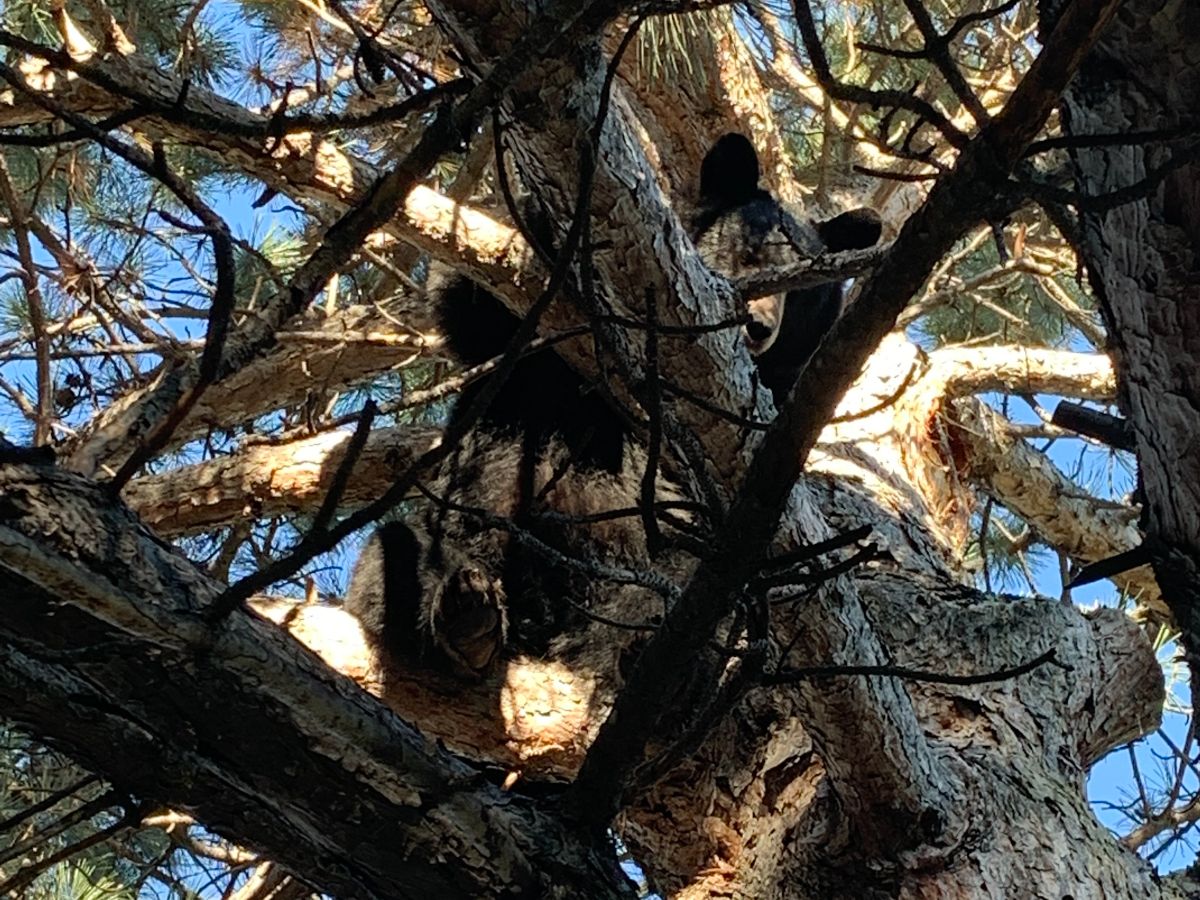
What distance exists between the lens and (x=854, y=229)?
3.73 m

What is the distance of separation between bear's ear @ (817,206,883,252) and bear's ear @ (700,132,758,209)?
27 cm

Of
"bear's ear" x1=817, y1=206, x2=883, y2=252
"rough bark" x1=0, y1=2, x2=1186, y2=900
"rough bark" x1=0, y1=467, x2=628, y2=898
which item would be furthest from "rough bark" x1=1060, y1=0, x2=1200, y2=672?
"bear's ear" x1=817, y1=206, x2=883, y2=252

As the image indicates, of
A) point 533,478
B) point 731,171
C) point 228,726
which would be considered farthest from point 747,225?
point 228,726

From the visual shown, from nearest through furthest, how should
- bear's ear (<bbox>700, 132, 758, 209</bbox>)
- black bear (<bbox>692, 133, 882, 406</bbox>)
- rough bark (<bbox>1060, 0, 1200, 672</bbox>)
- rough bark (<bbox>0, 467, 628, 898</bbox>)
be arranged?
rough bark (<bbox>0, 467, 628, 898</bbox>)
rough bark (<bbox>1060, 0, 1200, 672</bbox>)
black bear (<bbox>692, 133, 882, 406</bbox>)
bear's ear (<bbox>700, 132, 758, 209</bbox>)

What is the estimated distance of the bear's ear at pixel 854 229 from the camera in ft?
12.2

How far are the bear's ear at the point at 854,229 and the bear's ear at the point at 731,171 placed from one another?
27 cm

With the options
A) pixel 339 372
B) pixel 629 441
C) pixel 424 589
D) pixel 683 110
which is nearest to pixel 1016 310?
pixel 683 110

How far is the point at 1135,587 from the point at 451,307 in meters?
2.43

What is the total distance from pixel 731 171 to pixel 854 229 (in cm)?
42

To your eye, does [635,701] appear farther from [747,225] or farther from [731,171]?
[731,171]

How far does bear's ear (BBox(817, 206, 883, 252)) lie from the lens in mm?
3713

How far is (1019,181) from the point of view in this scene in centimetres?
106

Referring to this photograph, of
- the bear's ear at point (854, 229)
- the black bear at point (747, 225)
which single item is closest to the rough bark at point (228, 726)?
the black bear at point (747, 225)

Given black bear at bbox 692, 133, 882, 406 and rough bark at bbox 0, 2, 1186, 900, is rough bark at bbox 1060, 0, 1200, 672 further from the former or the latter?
black bear at bbox 692, 133, 882, 406
